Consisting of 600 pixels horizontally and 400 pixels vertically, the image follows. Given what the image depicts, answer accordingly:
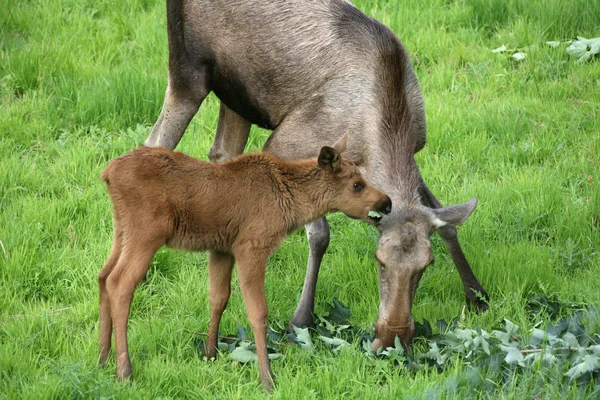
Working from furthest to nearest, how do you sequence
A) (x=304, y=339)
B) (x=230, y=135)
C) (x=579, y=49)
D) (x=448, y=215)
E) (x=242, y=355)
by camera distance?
(x=579, y=49), (x=230, y=135), (x=448, y=215), (x=304, y=339), (x=242, y=355)

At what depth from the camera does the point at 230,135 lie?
8250 millimetres

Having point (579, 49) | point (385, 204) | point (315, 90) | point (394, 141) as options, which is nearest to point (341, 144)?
point (385, 204)

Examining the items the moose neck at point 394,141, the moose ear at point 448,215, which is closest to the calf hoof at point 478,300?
the moose ear at point 448,215

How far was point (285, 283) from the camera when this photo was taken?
752 cm

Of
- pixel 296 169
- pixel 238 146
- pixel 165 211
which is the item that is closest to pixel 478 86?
pixel 238 146

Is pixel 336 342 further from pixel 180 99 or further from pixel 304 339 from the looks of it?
pixel 180 99

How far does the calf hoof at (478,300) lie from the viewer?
7.06 meters

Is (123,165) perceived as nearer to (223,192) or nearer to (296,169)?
(223,192)

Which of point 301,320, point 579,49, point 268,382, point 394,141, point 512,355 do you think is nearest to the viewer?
point 512,355

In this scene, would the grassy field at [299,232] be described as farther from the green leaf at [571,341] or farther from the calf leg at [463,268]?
the green leaf at [571,341]

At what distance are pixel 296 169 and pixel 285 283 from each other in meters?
1.51

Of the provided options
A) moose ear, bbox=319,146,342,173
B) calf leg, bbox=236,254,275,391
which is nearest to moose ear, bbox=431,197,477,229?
moose ear, bbox=319,146,342,173

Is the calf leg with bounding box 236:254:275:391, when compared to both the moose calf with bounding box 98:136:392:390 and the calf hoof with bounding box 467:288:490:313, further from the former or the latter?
the calf hoof with bounding box 467:288:490:313

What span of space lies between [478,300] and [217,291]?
2.01 metres
